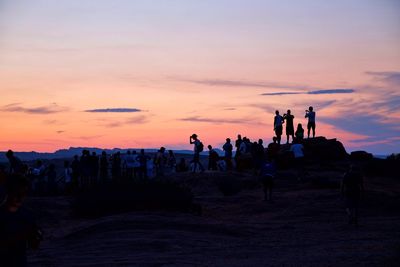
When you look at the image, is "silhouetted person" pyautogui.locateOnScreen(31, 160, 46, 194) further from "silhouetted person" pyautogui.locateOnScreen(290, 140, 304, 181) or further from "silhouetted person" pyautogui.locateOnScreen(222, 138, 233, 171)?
"silhouetted person" pyautogui.locateOnScreen(290, 140, 304, 181)

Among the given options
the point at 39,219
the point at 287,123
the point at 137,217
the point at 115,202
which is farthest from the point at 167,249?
the point at 287,123

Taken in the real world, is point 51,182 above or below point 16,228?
above

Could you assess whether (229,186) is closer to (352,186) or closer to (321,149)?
(321,149)

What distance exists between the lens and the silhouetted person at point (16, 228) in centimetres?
891

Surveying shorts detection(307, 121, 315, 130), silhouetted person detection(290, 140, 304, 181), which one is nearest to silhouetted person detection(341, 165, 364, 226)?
silhouetted person detection(290, 140, 304, 181)

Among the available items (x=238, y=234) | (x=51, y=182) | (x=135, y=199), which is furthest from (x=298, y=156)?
(x=238, y=234)

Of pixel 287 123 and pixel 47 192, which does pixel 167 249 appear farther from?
pixel 287 123

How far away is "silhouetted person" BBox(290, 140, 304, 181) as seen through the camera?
Answer: 122ft

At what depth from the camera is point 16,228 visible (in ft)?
29.5

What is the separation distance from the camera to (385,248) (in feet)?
61.6

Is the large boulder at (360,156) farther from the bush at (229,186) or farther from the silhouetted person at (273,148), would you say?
the bush at (229,186)

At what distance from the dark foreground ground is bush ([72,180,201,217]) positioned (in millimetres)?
731

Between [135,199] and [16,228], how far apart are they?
60.7ft

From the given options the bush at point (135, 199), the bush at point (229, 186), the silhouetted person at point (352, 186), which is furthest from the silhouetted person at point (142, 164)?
the silhouetted person at point (352, 186)
